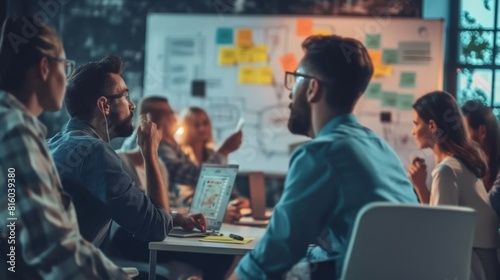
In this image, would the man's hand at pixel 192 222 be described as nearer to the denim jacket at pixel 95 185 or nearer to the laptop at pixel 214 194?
the laptop at pixel 214 194

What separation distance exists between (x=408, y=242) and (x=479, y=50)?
14.5 feet

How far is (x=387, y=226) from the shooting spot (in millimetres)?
1846

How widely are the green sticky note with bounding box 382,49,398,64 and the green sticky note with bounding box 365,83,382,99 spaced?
193mm

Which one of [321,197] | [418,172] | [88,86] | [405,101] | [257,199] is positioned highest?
[88,86]

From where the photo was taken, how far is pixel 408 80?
5.88 m

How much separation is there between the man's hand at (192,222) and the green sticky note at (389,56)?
3.18 metres

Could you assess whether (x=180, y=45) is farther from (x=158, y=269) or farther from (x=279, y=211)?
(x=279, y=211)

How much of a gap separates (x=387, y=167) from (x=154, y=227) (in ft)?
2.89

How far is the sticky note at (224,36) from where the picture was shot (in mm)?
6008

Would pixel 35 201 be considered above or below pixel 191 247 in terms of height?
above

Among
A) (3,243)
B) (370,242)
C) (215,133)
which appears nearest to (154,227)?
(3,243)

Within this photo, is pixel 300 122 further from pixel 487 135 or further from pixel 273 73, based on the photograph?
pixel 273 73

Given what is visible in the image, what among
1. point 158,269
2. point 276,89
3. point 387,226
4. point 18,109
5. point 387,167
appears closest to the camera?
point 18,109

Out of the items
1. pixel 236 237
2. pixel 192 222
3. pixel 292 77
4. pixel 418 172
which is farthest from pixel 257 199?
pixel 292 77
